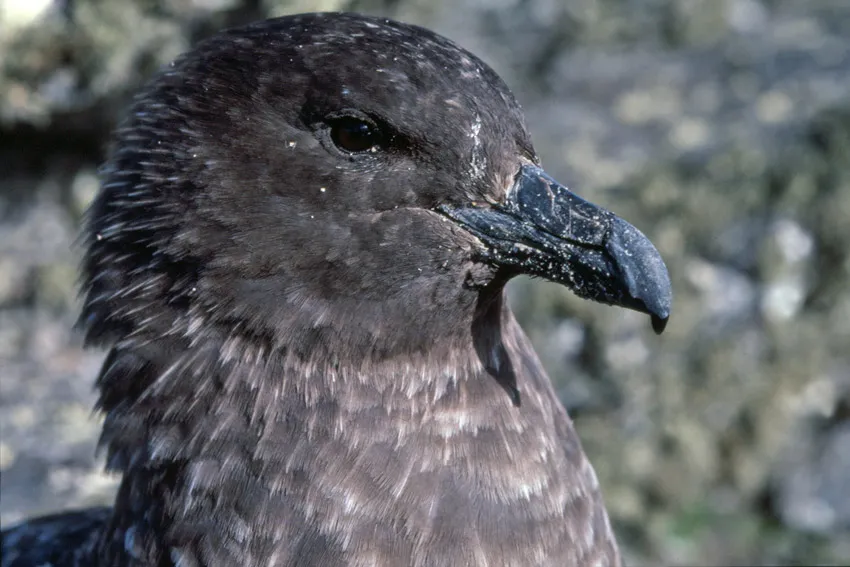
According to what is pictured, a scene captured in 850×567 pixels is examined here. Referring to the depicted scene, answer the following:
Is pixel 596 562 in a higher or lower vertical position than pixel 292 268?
lower

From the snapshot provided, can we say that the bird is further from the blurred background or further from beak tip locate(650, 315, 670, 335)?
the blurred background

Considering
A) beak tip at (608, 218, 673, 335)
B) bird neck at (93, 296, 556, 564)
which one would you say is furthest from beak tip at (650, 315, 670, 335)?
bird neck at (93, 296, 556, 564)

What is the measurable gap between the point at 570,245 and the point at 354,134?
417mm

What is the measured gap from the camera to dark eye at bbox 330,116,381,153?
189 centimetres

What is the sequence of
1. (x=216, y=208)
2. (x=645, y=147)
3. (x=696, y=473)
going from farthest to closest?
(x=645, y=147) < (x=696, y=473) < (x=216, y=208)

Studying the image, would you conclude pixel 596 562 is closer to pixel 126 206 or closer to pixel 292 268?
pixel 292 268

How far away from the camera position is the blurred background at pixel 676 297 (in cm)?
429

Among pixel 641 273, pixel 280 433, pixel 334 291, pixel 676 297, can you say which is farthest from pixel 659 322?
pixel 676 297

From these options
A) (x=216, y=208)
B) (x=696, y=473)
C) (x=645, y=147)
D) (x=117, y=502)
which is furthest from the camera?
(x=645, y=147)

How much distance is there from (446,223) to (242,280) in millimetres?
367

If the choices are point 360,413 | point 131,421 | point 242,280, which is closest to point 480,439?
point 360,413

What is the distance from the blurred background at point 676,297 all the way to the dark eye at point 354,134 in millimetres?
2309

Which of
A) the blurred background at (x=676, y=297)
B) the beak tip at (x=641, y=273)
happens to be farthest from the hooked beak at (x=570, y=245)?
the blurred background at (x=676, y=297)

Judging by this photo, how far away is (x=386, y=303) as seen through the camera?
6.32 feet
